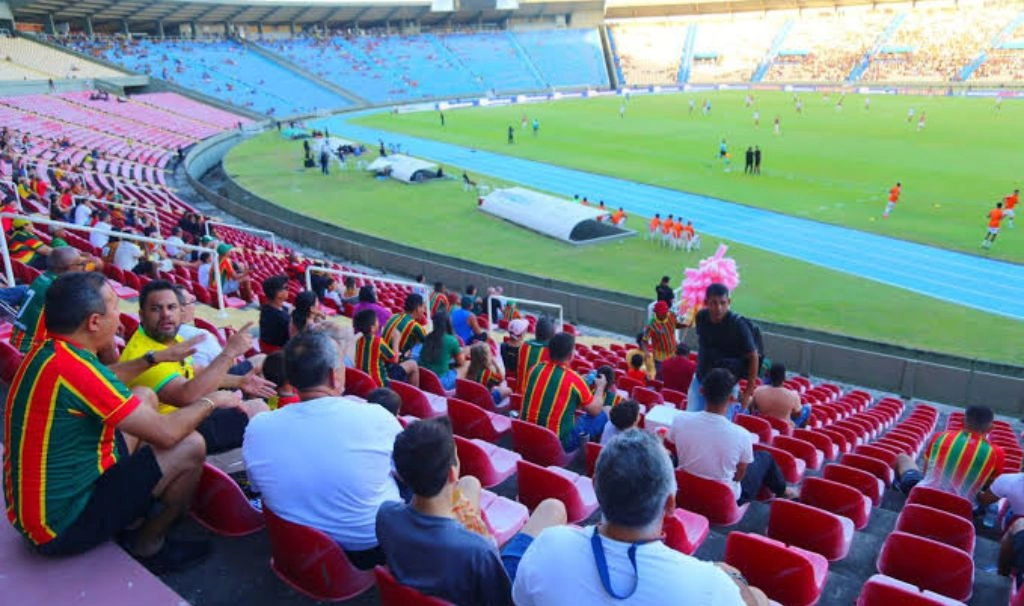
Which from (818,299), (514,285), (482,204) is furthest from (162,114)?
(818,299)

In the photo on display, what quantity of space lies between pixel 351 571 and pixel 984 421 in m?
5.40

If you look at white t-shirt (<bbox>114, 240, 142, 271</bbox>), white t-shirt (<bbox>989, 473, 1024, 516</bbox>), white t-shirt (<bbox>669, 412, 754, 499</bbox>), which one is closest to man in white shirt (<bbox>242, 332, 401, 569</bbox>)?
white t-shirt (<bbox>669, 412, 754, 499</bbox>)

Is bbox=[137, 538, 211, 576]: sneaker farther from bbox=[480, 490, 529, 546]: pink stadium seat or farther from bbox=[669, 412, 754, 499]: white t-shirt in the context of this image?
bbox=[669, 412, 754, 499]: white t-shirt

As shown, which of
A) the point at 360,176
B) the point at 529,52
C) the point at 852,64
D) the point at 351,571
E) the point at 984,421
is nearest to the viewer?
the point at 351,571

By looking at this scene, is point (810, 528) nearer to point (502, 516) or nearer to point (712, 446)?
point (712, 446)

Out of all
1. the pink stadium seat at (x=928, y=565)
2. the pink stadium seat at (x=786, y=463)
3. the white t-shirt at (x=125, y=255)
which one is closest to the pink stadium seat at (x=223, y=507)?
the pink stadium seat at (x=928, y=565)

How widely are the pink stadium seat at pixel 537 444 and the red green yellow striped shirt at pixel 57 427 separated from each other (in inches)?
123

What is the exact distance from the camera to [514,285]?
1786cm

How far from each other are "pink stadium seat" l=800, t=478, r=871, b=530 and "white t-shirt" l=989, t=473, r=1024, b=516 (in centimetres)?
105

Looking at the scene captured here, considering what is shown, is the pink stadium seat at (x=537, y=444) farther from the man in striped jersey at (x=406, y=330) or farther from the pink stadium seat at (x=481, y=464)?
the man in striped jersey at (x=406, y=330)

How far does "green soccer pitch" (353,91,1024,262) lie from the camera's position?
25609 mm

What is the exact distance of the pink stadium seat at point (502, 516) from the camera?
4.11 metres

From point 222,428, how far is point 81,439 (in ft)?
4.40

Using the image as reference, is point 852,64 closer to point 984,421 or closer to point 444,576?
point 984,421
